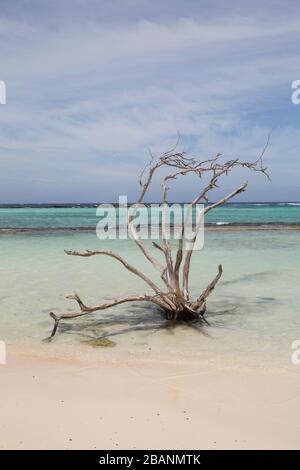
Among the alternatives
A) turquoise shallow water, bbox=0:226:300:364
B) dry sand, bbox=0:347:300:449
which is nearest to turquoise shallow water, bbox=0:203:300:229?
turquoise shallow water, bbox=0:226:300:364

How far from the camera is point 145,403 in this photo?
12.3 ft

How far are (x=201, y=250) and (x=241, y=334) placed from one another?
394 inches

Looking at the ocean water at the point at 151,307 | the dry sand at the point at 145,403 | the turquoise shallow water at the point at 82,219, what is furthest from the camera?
the turquoise shallow water at the point at 82,219

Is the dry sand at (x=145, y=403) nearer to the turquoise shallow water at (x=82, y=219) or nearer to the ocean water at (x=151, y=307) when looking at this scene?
the ocean water at (x=151, y=307)

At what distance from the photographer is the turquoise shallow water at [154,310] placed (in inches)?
220

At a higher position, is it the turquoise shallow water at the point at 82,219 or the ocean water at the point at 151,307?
the turquoise shallow water at the point at 82,219

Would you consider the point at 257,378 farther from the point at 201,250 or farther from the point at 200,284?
the point at 201,250

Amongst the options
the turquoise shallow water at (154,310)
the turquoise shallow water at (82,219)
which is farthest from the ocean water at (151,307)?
the turquoise shallow water at (82,219)

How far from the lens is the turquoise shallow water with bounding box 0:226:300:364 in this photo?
5.58 meters

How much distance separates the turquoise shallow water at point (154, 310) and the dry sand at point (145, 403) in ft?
2.05

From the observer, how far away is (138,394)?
393 centimetres

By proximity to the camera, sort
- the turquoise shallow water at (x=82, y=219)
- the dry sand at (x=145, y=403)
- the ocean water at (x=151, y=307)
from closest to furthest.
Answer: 1. the dry sand at (x=145, y=403)
2. the ocean water at (x=151, y=307)
3. the turquoise shallow water at (x=82, y=219)

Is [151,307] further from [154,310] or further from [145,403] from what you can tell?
[145,403]

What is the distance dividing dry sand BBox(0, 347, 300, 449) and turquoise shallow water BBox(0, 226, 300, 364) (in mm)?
625
